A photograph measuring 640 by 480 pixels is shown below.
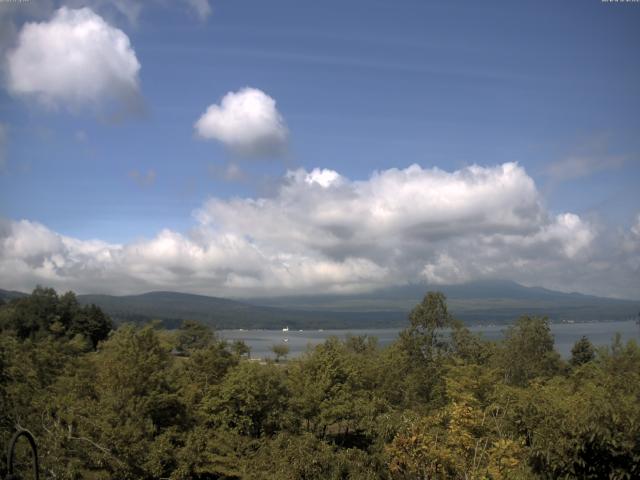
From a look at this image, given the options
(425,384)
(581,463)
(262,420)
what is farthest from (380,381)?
(581,463)

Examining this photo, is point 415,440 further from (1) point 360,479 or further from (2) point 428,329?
(2) point 428,329

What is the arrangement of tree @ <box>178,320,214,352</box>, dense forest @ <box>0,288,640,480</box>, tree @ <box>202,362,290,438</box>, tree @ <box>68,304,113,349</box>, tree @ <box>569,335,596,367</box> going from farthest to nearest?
tree @ <box>68,304,113,349</box> < tree @ <box>178,320,214,352</box> < tree @ <box>569,335,596,367</box> < tree @ <box>202,362,290,438</box> < dense forest @ <box>0,288,640,480</box>

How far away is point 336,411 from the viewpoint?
100 ft

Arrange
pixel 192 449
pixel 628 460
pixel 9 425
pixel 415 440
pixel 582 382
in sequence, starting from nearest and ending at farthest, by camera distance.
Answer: pixel 628 460, pixel 415 440, pixel 9 425, pixel 192 449, pixel 582 382

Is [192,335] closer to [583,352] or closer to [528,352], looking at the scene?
[528,352]

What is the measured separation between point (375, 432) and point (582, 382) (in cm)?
1436

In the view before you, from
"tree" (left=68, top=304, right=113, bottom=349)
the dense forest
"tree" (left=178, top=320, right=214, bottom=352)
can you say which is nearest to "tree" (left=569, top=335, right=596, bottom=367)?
the dense forest

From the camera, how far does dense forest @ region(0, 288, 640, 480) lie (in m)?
12.2

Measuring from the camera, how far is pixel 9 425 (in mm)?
18828

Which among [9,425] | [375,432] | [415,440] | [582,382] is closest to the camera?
[415,440]

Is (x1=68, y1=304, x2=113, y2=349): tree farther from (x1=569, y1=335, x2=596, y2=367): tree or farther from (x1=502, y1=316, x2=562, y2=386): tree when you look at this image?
(x1=569, y1=335, x2=596, y2=367): tree

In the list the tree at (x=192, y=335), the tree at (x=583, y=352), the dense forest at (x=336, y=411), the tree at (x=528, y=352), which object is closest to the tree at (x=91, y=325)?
the tree at (x=192, y=335)

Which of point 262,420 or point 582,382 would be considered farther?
point 582,382

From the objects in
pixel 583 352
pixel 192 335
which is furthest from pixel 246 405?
pixel 192 335
